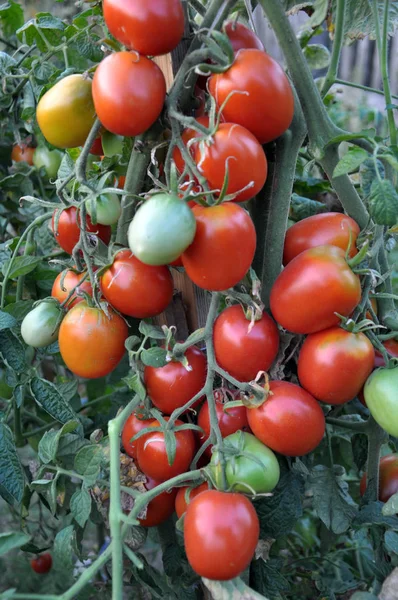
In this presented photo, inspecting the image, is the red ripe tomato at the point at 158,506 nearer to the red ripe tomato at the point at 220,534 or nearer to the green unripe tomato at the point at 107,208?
the red ripe tomato at the point at 220,534

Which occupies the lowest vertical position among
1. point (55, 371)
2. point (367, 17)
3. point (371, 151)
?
point (55, 371)

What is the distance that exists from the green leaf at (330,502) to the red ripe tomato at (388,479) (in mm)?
80

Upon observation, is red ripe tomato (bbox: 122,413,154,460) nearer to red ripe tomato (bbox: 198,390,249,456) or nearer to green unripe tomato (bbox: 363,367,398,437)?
red ripe tomato (bbox: 198,390,249,456)

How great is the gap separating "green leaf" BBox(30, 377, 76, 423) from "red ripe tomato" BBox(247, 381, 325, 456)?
1.00 ft

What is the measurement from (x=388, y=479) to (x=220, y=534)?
1.41 feet

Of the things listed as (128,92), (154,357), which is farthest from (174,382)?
(128,92)

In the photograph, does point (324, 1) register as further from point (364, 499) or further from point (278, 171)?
point (364, 499)

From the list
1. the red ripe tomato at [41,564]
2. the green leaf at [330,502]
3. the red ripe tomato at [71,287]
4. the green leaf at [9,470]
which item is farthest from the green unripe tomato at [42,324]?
the red ripe tomato at [41,564]

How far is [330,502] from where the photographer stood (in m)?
0.83

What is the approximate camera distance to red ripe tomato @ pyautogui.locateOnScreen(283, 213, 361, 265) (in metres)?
0.73

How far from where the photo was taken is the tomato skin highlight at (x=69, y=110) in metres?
0.72

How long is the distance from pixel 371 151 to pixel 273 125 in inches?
7.0

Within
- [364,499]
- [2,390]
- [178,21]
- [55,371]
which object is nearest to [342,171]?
[178,21]

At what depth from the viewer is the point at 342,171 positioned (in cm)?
64
